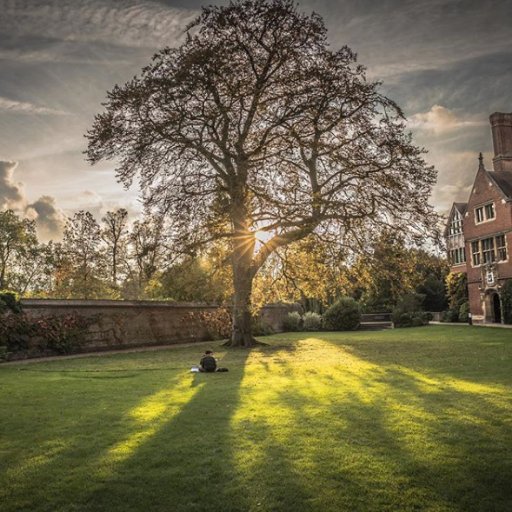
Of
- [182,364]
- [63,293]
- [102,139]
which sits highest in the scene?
[102,139]

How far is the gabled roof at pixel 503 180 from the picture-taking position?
35031mm

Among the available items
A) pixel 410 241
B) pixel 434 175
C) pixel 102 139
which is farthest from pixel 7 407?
pixel 434 175

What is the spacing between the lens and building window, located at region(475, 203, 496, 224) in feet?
119

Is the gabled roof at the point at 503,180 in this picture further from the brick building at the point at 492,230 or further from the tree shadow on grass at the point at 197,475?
the tree shadow on grass at the point at 197,475

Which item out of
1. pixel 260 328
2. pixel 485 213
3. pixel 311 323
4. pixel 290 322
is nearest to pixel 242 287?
pixel 260 328

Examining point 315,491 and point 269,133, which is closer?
point 315,491

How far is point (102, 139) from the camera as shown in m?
20.3

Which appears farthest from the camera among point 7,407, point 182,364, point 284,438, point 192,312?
point 192,312

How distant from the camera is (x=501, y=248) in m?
35.2

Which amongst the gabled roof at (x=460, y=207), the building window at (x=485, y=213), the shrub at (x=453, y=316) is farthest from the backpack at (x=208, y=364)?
the gabled roof at (x=460, y=207)

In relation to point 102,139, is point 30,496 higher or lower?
lower

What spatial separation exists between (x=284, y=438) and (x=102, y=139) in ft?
57.8

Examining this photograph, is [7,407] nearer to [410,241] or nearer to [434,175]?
[410,241]

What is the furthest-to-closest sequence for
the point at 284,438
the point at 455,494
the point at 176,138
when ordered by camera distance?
the point at 176,138 < the point at 284,438 < the point at 455,494
